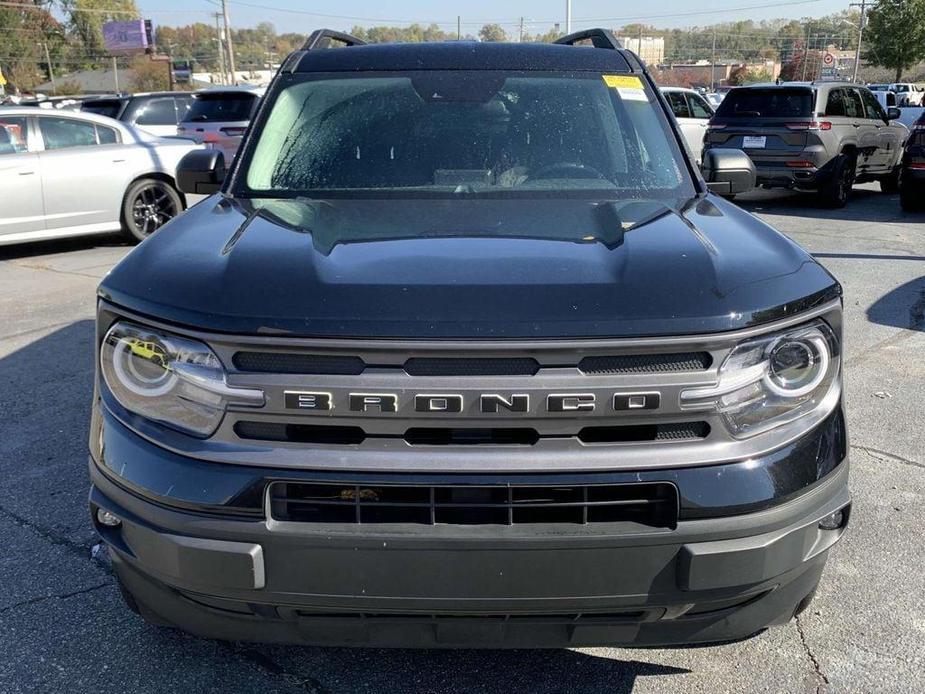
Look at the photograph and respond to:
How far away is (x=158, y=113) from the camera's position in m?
16.2

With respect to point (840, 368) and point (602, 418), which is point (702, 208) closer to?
point (840, 368)

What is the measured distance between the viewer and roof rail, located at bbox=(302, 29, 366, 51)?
402 cm

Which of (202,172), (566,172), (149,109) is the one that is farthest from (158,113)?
(566,172)

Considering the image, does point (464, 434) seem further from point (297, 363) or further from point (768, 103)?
point (768, 103)

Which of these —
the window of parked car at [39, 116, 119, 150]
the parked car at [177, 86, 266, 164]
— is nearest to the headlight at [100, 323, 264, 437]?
the window of parked car at [39, 116, 119, 150]

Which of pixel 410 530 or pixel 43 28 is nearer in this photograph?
pixel 410 530

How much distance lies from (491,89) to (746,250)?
1.55 metres

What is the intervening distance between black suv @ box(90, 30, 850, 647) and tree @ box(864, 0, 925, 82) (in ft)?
178

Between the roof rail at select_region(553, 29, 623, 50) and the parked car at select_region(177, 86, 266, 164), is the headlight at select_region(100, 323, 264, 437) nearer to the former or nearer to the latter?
the roof rail at select_region(553, 29, 623, 50)

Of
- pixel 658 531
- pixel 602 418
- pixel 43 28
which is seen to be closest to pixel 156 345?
pixel 602 418

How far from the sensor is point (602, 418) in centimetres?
Answer: 192

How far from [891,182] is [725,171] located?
12.7 m

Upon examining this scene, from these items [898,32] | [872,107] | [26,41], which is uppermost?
[26,41]

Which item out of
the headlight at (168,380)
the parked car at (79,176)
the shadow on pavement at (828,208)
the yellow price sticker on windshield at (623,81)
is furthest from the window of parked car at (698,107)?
the headlight at (168,380)
